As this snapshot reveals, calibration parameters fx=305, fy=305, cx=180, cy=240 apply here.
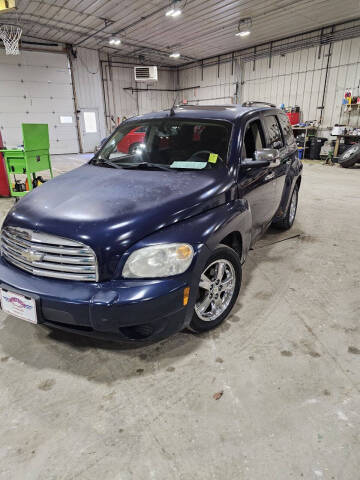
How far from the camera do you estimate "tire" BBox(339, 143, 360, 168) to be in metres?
9.59

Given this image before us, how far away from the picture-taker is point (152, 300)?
1558 mm

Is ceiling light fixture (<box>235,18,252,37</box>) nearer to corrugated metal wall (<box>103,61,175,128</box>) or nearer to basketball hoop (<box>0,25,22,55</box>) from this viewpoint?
corrugated metal wall (<box>103,61,175,128</box>)

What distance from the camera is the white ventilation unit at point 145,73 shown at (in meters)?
14.9

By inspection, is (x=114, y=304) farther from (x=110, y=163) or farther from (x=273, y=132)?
(x=273, y=132)

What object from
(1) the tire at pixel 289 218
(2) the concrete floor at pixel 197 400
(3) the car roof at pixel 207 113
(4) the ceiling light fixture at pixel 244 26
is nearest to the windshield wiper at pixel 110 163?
(3) the car roof at pixel 207 113

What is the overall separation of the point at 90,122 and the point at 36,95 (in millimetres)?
2560

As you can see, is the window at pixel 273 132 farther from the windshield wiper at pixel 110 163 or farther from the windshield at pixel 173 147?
the windshield wiper at pixel 110 163

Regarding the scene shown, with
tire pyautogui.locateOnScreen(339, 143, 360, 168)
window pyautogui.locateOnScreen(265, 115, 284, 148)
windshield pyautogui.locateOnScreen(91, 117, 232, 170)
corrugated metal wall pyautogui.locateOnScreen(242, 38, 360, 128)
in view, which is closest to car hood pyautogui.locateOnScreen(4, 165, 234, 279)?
windshield pyautogui.locateOnScreen(91, 117, 232, 170)

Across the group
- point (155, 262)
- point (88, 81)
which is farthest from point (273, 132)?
point (88, 81)

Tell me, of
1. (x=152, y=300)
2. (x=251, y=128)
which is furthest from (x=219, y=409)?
(x=251, y=128)

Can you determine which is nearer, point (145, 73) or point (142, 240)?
point (142, 240)

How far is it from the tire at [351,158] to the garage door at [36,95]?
11.3m

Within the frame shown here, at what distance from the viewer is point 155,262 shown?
5.35ft

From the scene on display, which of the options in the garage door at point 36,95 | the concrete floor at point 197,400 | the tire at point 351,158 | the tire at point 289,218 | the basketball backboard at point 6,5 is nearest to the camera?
the concrete floor at point 197,400
